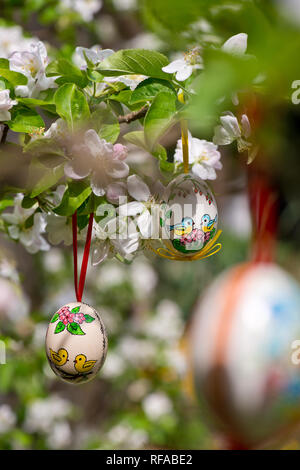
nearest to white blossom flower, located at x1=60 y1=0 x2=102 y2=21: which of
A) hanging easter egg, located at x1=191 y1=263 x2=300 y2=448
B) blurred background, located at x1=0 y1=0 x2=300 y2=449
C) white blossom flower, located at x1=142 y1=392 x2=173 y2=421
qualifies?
blurred background, located at x1=0 y1=0 x2=300 y2=449

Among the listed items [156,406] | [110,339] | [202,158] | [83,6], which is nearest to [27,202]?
[202,158]

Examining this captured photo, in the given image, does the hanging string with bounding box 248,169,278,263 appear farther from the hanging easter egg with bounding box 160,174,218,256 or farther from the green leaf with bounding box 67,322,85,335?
the green leaf with bounding box 67,322,85,335

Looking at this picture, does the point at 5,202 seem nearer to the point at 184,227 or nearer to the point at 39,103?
the point at 39,103

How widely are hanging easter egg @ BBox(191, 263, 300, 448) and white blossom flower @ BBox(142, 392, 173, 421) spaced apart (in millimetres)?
2080

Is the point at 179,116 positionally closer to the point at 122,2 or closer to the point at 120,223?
the point at 120,223

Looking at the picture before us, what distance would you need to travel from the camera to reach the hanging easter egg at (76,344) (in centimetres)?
73

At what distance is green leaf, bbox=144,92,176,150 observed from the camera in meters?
0.66

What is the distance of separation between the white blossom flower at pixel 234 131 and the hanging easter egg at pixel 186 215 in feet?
0.24

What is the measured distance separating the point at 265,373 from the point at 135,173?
0.35 meters

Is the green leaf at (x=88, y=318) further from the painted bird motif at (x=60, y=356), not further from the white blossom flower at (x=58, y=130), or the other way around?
the white blossom flower at (x=58, y=130)

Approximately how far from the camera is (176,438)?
304cm

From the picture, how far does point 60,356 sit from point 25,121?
0.34 metres

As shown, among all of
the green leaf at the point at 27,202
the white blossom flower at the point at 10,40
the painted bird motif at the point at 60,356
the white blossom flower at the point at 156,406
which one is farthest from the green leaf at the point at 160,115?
the white blossom flower at the point at 156,406
